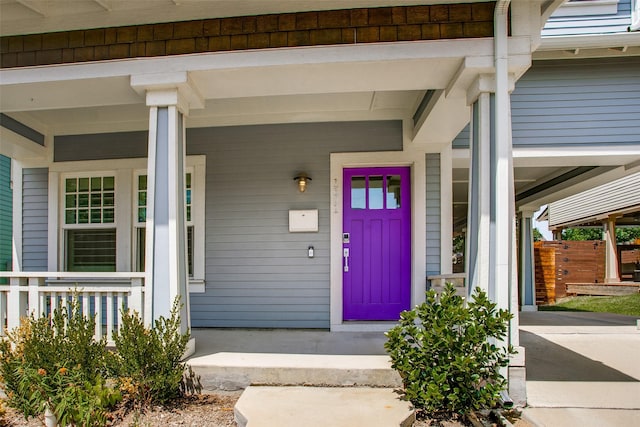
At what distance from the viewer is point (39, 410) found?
2.21m

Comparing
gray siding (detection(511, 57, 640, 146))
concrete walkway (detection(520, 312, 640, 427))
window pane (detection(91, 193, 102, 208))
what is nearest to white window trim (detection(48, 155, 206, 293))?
window pane (detection(91, 193, 102, 208))

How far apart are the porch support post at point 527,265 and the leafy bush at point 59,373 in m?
6.96

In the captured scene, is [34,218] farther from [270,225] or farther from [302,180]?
[302,180]

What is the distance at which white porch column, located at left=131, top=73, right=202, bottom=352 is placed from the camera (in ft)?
9.16

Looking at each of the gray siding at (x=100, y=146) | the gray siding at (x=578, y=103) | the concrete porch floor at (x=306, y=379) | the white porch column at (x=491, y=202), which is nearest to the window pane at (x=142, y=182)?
the gray siding at (x=100, y=146)

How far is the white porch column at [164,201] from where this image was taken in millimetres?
2793

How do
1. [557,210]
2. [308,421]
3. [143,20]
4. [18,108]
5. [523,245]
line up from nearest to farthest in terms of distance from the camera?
[308,421] → [143,20] → [18,108] → [523,245] → [557,210]

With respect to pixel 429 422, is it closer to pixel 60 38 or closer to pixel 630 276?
pixel 60 38

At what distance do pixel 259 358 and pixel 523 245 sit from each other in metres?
6.19

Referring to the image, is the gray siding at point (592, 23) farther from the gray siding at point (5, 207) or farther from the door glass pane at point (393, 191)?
the gray siding at point (5, 207)

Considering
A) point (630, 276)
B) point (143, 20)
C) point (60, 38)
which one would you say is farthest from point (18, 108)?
point (630, 276)

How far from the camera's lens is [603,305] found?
311 inches

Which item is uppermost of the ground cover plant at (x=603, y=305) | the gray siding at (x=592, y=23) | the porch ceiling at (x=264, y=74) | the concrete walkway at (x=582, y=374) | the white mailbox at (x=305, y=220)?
the gray siding at (x=592, y=23)

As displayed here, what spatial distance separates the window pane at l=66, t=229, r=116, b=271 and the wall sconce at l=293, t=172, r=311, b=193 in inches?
91.1
